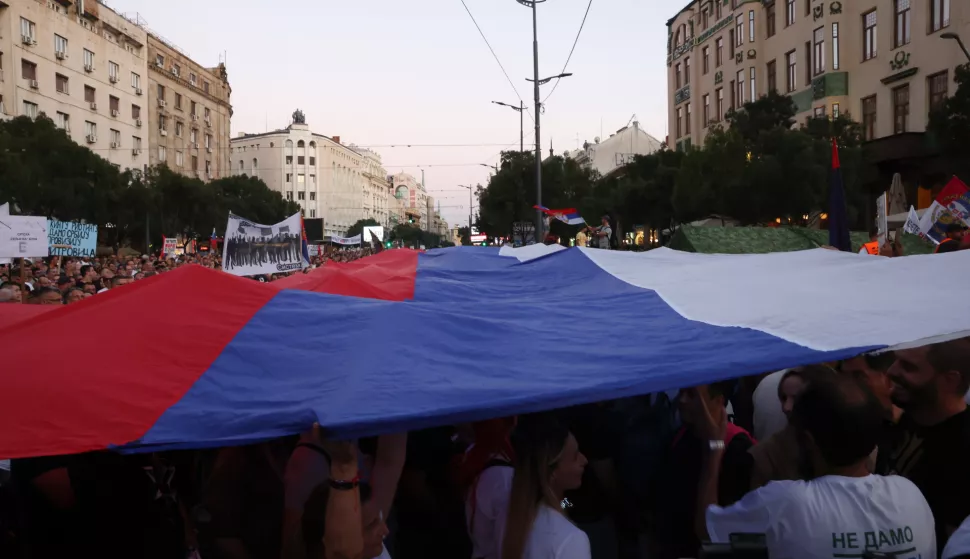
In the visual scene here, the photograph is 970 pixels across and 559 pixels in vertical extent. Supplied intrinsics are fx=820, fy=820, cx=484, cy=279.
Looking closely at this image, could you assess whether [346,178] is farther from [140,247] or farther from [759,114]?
[759,114]

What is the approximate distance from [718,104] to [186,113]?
44.8 meters

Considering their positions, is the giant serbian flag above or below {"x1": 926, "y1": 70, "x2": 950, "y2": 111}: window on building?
below

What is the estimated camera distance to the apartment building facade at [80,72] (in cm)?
4415

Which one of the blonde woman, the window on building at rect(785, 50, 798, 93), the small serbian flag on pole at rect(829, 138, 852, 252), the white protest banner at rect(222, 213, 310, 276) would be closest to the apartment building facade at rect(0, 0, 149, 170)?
the white protest banner at rect(222, 213, 310, 276)

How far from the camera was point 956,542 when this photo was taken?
2512 millimetres

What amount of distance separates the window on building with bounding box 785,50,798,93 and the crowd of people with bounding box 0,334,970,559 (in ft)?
124

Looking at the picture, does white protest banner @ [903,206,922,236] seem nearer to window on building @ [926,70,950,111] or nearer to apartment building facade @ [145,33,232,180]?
window on building @ [926,70,950,111]

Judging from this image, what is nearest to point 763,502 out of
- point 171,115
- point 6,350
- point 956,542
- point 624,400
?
point 956,542

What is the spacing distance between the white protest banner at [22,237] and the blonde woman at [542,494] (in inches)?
485

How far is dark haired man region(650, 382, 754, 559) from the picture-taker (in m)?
3.36

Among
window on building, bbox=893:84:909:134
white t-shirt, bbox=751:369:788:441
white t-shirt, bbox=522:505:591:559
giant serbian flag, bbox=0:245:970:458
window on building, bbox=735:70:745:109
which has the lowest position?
white t-shirt, bbox=522:505:591:559

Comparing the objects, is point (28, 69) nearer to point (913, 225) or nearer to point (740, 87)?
point (740, 87)

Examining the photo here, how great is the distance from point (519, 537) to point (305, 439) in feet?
2.81

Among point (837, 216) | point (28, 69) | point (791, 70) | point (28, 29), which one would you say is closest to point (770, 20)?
point (791, 70)
